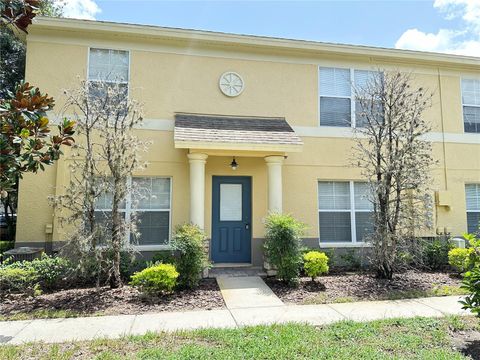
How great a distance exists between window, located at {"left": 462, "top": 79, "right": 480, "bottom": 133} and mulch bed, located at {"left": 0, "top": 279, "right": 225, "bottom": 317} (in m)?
10.2

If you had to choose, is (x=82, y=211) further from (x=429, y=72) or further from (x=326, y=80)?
(x=429, y=72)

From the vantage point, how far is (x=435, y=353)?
13.8ft

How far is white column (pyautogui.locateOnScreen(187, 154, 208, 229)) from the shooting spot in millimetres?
8141

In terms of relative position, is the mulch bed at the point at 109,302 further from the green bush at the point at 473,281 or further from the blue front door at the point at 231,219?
the green bush at the point at 473,281

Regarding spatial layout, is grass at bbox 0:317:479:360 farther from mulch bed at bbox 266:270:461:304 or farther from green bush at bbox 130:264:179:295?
green bush at bbox 130:264:179:295

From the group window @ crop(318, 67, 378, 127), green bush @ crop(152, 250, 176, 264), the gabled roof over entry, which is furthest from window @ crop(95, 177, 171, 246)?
window @ crop(318, 67, 378, 127)

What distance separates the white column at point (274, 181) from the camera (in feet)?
28.4

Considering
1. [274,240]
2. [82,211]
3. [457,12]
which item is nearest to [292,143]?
[274,240]

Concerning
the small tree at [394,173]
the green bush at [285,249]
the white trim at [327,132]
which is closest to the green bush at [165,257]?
the green bush at [285,249]

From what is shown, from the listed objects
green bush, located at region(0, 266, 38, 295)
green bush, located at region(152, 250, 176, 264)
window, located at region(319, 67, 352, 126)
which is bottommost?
green bush, located at region(0, 266, 38, 295)

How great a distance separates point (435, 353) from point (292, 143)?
5538 millimetres

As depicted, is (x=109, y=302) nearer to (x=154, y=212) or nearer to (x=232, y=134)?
(x=154, y=212)

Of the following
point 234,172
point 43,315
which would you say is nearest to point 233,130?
point 234,172

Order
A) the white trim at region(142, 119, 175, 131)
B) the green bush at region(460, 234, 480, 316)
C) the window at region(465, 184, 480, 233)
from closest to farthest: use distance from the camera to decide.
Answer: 1. the green bush at region(460, 234, 480, 316)
2. the white trim at region(142, 119, 175, 131)
3. the window at region(465, 184, 480, 233)
